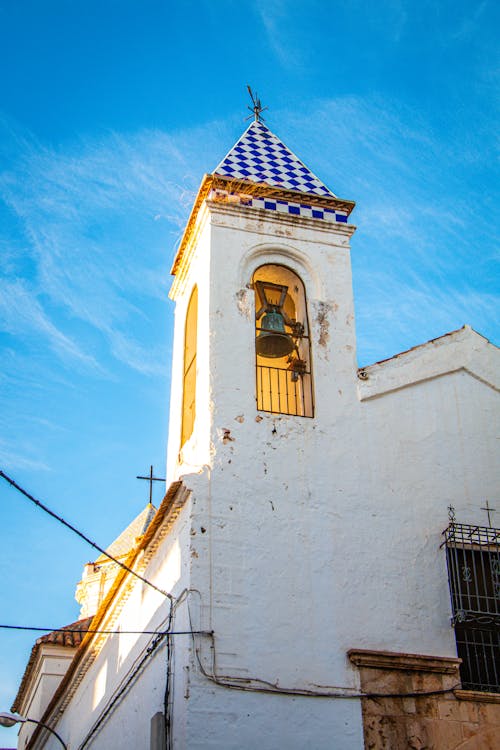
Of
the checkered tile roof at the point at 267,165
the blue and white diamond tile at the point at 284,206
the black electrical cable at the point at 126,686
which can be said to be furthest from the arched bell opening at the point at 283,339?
the black electrical cable at the point at 126,686

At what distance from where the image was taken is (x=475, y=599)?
9633 mm

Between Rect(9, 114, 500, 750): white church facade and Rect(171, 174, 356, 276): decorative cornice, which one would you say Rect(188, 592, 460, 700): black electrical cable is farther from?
Rect(171, 174, 356, 276): decorative cornice

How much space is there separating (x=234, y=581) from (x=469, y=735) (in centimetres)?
266

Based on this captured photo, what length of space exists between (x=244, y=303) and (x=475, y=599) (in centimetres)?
414

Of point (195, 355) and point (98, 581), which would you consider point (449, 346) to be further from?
point (98, 581)

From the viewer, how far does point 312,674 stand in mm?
8648

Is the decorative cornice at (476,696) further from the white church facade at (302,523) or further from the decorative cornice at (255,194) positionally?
the decorative cornice at (255,194)

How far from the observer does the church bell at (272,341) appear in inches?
428

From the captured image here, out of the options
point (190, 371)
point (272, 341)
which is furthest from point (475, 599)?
point (190, 371)

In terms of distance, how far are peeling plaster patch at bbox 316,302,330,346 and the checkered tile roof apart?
169 cm

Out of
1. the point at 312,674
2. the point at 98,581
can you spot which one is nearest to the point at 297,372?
the point at 312,674

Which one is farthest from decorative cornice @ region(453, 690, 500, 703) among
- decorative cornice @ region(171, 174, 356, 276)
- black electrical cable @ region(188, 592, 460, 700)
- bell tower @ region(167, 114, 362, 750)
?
decorative cornice @ region(171, 174, 356, 276)

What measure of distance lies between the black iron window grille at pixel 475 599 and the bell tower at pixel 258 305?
1.97 metres

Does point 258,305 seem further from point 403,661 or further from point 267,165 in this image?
point 403,661
